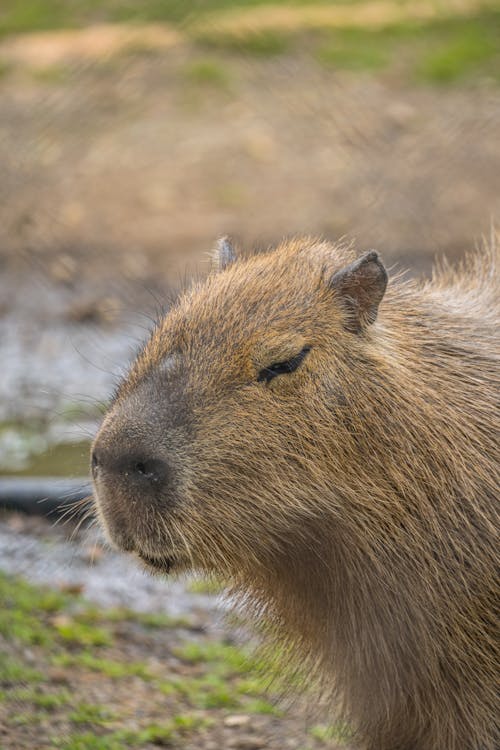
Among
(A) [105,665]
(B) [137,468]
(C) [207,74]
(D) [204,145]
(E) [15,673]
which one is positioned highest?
(B) [137,468]

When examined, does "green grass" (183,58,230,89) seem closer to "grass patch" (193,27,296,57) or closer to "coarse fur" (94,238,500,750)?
"grass patch" (193,27,296,57)

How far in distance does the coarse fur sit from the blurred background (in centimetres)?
342

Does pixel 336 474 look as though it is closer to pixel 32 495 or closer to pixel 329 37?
pixel 32 495

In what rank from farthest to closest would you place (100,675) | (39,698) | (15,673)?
(100,675)
(15,673)
(39,698)

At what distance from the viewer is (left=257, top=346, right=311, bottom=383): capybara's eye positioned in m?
3.17

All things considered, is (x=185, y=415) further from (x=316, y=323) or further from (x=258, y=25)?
(x=258, y=25)

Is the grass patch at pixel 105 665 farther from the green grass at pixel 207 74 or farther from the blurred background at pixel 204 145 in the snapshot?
the green grass at pixel 207 74

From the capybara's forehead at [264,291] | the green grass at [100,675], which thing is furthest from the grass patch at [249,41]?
the capybara's forehead at [264,291]

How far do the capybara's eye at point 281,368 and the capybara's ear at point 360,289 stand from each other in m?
0.15

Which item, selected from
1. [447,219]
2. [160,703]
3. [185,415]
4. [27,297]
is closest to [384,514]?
[185,415]

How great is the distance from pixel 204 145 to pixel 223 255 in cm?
619

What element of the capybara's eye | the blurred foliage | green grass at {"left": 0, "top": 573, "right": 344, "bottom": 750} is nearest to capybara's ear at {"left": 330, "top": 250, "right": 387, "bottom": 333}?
the capybara's eye

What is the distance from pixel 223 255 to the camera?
3.65 metres

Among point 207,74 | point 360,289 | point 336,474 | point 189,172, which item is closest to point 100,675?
point 336,474
